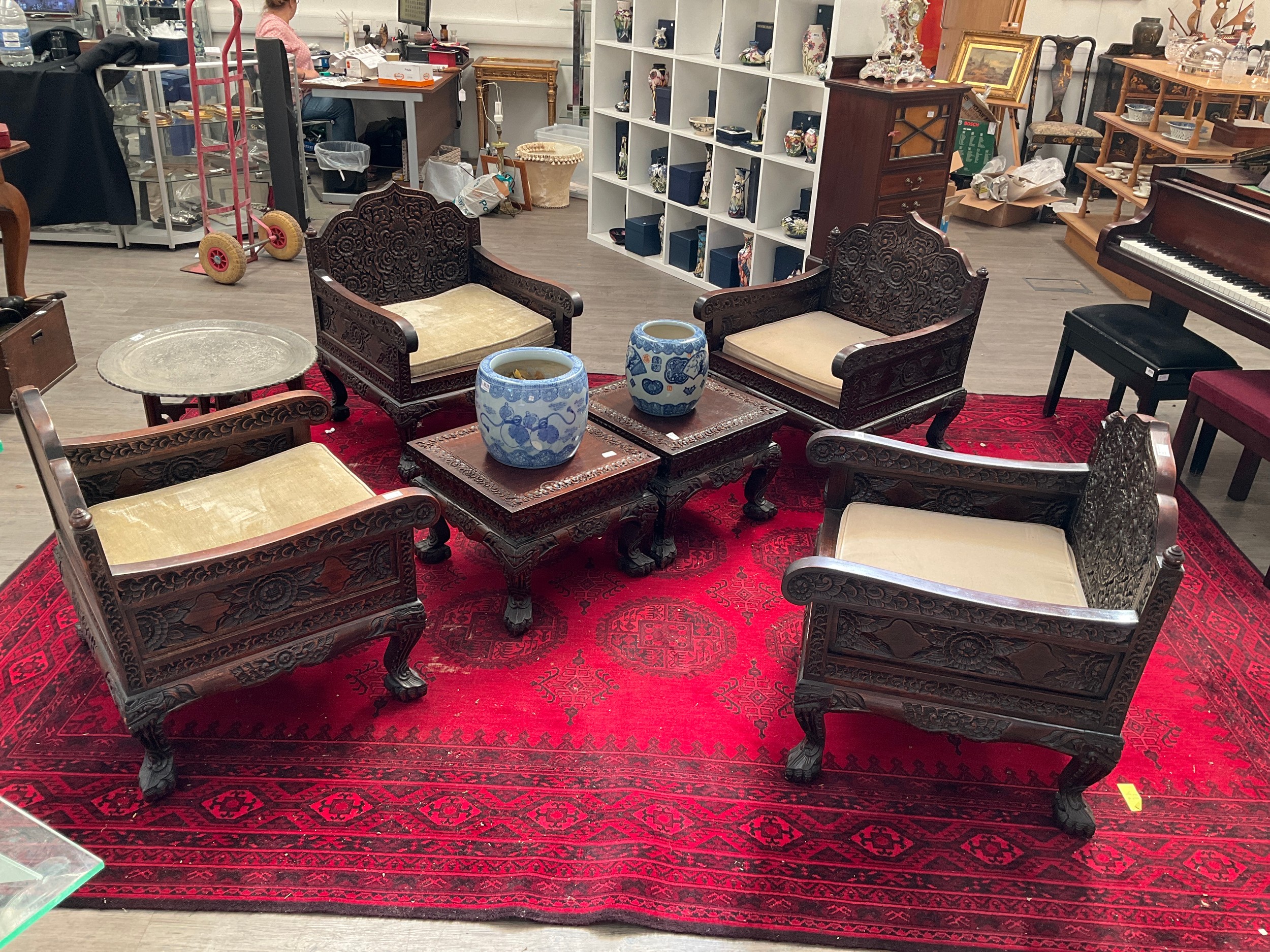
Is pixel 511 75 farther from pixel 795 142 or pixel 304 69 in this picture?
pixel 795 142

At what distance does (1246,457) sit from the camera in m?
3.85

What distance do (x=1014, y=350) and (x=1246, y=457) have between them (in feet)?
5.13

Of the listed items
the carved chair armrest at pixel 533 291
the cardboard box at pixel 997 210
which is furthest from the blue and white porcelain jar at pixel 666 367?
the cardboard box at pixel 997 210

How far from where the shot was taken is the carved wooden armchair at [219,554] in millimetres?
2201

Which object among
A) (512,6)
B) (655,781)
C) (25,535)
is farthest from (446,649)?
(512,6)

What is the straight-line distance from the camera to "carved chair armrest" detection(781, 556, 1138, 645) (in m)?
2.17

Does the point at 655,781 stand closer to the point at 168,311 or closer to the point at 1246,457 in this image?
the point at 1246,457

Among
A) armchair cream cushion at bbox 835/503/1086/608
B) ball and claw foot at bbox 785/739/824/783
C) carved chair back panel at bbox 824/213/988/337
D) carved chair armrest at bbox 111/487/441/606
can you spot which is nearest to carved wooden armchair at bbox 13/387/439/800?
carved chair armrest at bbox 111/487/441/606

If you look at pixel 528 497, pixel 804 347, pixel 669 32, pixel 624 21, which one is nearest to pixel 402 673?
pixel 528 497

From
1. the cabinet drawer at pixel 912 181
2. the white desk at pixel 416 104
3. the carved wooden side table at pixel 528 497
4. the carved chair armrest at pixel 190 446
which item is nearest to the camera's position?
Answer: the carved chair armrest at pixel 190 446

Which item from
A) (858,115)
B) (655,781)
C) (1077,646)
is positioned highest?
(858,115)

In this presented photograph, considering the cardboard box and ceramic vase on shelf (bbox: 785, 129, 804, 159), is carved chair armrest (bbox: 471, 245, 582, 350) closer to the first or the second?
ceramic vase on shelf (bbox: 785, 129, 804, 159)

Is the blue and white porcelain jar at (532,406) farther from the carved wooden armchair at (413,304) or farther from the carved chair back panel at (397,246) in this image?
the carved chair back panel at (397,246)

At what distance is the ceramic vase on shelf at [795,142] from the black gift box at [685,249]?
98cm
